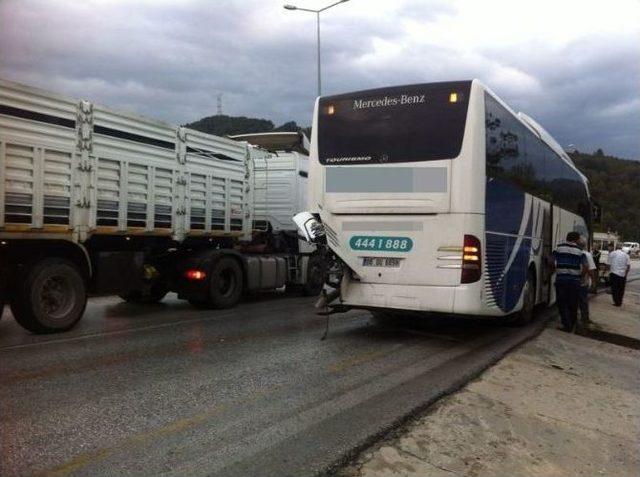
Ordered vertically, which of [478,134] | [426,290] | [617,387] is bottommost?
[617,387]

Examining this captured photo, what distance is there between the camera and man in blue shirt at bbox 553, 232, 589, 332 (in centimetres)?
991

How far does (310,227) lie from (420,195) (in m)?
1.55

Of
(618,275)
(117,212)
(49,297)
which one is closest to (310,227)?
(117,212)

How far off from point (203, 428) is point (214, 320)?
535 cm

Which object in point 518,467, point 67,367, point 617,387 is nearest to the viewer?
point 518,467

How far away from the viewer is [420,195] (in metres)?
7.62

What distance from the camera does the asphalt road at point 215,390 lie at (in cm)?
387

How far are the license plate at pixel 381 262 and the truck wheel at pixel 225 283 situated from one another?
368 centimetres

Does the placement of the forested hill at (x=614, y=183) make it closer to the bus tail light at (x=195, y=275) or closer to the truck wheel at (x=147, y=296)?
the truck wheel at (x=147, y=296)

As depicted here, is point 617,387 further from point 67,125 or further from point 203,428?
point 67,125

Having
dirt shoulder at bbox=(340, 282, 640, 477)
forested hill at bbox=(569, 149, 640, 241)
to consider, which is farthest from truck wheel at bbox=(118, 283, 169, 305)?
forested hill at bbox=(569, 149, 640, 241)

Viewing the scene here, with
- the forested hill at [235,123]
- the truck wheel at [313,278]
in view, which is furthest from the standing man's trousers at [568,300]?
the forested hill at [235,123]

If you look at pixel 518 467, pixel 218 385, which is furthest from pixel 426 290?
pixel 518 467

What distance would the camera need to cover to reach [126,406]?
484 centimetres
